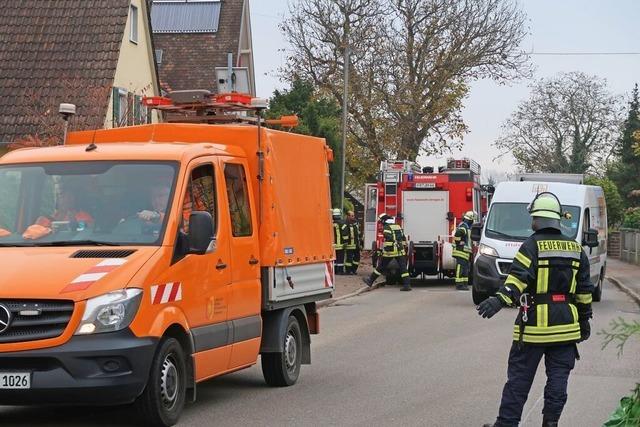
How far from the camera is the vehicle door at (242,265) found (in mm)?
9922

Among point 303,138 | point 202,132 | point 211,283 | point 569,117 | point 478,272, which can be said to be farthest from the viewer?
point 569,117

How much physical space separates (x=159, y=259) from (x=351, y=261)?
930 inches

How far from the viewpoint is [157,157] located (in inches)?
373

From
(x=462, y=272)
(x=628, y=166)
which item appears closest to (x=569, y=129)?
(x=628, y=166)

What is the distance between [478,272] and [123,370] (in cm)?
1411

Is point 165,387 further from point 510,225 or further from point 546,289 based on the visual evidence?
point 510,225

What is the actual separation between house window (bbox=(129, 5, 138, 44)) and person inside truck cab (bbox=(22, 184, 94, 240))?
2361cm

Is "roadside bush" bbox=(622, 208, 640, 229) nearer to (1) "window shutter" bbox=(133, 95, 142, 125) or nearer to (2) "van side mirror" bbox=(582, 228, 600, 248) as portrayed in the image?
(1) "window shutter" bbox=(133, 95, 142, 125)

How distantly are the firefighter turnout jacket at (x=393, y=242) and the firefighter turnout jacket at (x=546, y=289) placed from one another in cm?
1809

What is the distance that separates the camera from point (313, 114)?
38750mm

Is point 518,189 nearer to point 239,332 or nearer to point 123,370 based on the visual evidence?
point 239,332

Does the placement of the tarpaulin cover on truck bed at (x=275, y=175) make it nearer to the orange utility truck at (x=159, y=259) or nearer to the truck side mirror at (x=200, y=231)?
the orange utility truck at (x=159, y=259)

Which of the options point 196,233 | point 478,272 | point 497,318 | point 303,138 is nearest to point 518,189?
point 478,272

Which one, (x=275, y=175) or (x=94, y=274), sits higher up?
(x=275, y=175)
